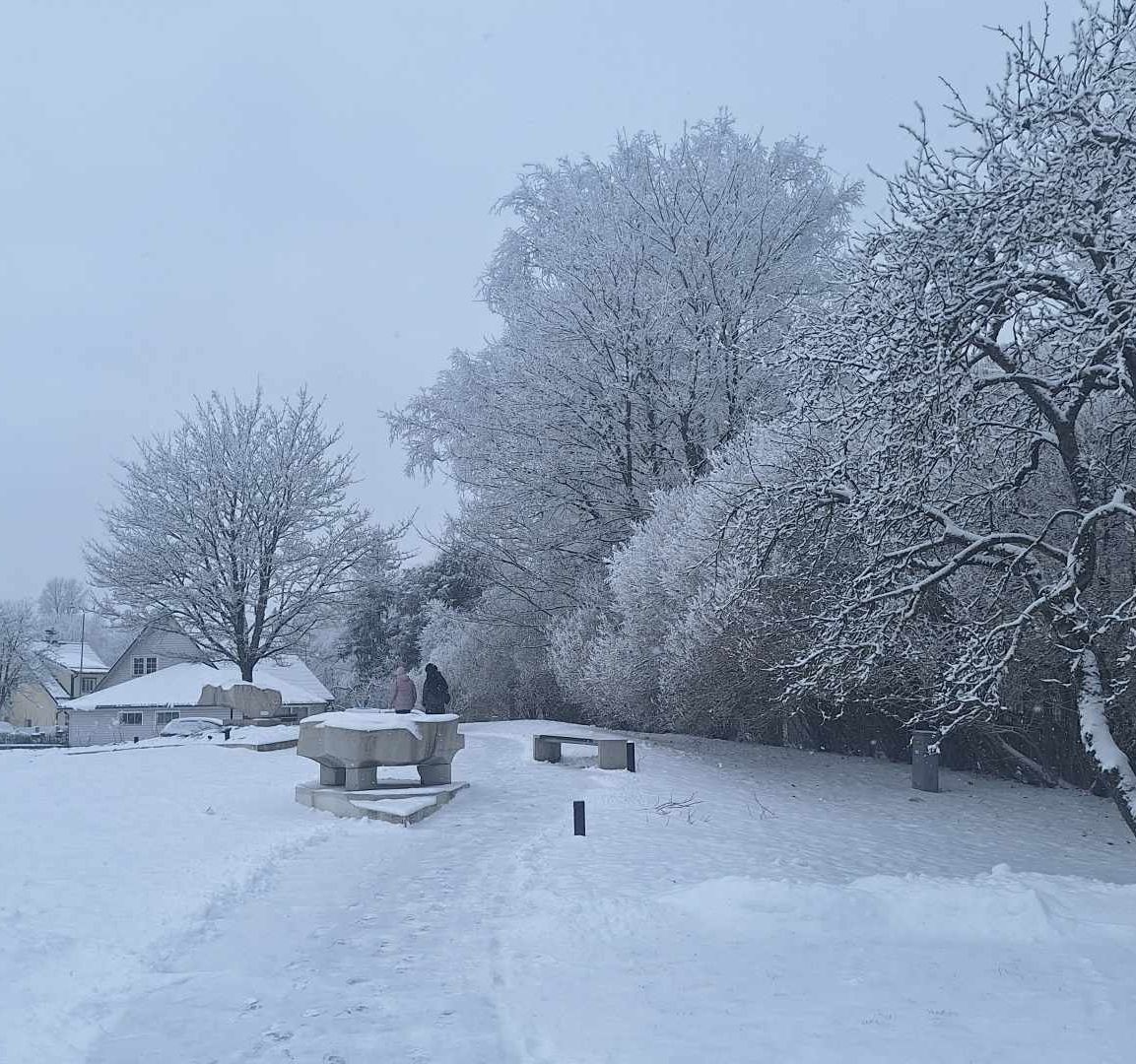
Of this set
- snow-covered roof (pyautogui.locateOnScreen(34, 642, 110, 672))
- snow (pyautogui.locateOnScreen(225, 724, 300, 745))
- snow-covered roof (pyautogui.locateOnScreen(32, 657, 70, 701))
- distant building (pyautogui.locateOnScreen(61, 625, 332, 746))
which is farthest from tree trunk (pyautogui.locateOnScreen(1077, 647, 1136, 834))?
snow-covered roof (pyautogui.locateOnScreen(34, 642, 110, 672))

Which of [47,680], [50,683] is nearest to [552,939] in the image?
[47,680]

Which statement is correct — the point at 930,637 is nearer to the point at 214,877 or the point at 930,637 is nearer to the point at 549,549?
the point at 214,877

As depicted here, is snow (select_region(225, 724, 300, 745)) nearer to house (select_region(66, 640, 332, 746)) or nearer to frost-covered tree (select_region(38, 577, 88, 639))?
house (select_region(66, 640, 332, 746))

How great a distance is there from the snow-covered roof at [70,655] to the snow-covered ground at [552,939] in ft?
203

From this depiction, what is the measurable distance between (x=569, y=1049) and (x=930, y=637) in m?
9.55

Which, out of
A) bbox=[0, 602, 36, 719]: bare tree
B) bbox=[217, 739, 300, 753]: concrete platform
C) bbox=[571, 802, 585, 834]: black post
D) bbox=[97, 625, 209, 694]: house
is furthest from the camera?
bbox=[0, 602, 36, 719]: bare tree

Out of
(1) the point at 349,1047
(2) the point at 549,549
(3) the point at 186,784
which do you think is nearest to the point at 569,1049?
(1) the point at 349,1047

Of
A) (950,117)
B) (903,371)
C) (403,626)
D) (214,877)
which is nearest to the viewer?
(214,877)

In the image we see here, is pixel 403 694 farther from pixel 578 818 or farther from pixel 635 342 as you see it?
pixel 635 342

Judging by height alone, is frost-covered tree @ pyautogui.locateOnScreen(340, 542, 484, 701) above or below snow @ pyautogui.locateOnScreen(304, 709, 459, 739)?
above

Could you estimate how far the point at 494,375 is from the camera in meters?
27.1

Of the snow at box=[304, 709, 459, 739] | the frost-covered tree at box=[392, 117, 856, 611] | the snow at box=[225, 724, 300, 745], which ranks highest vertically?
the frost-covered tree at box=[392, 117, 856, 611]

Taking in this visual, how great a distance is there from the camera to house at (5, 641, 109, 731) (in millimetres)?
65125

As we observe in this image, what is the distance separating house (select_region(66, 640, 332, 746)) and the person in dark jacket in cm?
1381
